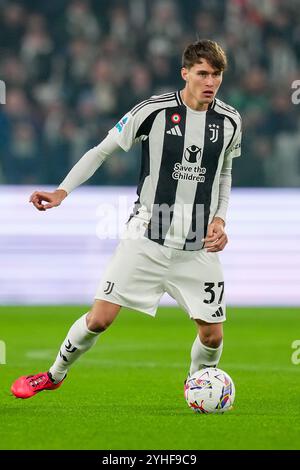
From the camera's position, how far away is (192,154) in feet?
21.0

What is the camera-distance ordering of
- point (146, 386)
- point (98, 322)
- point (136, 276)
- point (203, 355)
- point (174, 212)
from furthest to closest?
point (146, 386) < point (203, 355) < point (174, 212) < point (136, 276) < point (98, 322)

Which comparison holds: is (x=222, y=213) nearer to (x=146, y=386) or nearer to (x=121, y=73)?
(x=146, y=386)

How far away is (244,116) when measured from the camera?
46.6 ft

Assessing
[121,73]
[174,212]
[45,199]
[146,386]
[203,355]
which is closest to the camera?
[45,199]

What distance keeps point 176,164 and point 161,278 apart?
639 mm

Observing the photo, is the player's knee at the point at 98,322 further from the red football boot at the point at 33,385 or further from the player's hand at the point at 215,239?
the player's hand at the point at 215,239

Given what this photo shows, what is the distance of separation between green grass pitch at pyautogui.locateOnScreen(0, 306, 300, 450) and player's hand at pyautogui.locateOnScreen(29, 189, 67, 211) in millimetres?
1115

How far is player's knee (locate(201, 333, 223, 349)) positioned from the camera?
253 inches

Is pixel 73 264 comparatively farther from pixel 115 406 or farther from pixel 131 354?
pixel 115 406

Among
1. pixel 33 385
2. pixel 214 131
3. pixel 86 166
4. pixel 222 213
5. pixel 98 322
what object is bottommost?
pixel 33 385

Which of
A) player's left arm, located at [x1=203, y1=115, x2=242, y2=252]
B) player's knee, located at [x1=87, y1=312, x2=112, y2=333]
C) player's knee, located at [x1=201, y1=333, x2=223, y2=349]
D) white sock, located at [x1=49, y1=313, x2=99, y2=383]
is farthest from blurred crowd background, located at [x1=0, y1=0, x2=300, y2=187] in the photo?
player's knee, located at [x1=87, y1=312, x2=112, y2=333]

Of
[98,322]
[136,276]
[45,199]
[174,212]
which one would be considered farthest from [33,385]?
[174,212]

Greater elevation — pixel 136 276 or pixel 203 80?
pixel 203 80

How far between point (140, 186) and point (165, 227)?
0.28 m
